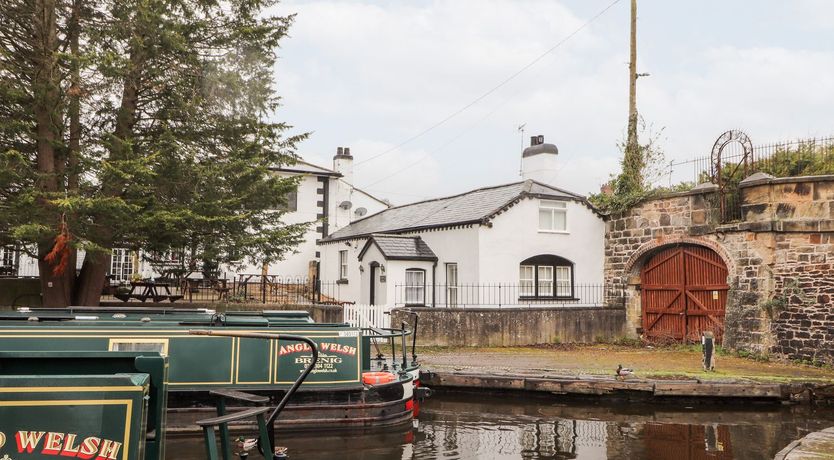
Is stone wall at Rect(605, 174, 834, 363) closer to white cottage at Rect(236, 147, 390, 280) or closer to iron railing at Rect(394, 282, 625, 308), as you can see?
iron railing at Rect(394, 282, 625, 308)

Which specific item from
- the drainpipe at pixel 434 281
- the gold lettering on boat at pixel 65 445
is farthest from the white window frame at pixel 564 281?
the gold lettering on boat at pixel 65 445

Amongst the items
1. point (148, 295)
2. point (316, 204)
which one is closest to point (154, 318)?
point (148, 295)

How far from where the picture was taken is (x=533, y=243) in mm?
19938

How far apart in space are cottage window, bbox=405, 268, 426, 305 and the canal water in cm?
726

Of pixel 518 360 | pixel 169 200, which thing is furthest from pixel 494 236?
pixel 169 200

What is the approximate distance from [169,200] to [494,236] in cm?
890

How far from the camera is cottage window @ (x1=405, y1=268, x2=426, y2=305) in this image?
19.8 metres

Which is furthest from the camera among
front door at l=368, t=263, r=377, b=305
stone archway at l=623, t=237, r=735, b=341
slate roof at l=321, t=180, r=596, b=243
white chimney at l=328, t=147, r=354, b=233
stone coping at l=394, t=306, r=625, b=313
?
white chimney at l=328, t=147, r=354, b=233

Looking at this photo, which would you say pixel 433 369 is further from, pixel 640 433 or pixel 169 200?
pixel 169 200

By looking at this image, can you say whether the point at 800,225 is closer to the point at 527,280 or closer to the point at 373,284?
the point at 527,280

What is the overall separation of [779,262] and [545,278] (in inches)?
256

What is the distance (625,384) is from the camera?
12398 mm

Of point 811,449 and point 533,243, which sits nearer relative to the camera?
point 811,449

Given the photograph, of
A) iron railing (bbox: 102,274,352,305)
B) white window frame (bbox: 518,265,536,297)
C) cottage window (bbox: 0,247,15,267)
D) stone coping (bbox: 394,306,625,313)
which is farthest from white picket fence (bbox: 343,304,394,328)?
cottage window (bbox: 0,247,15,267)
